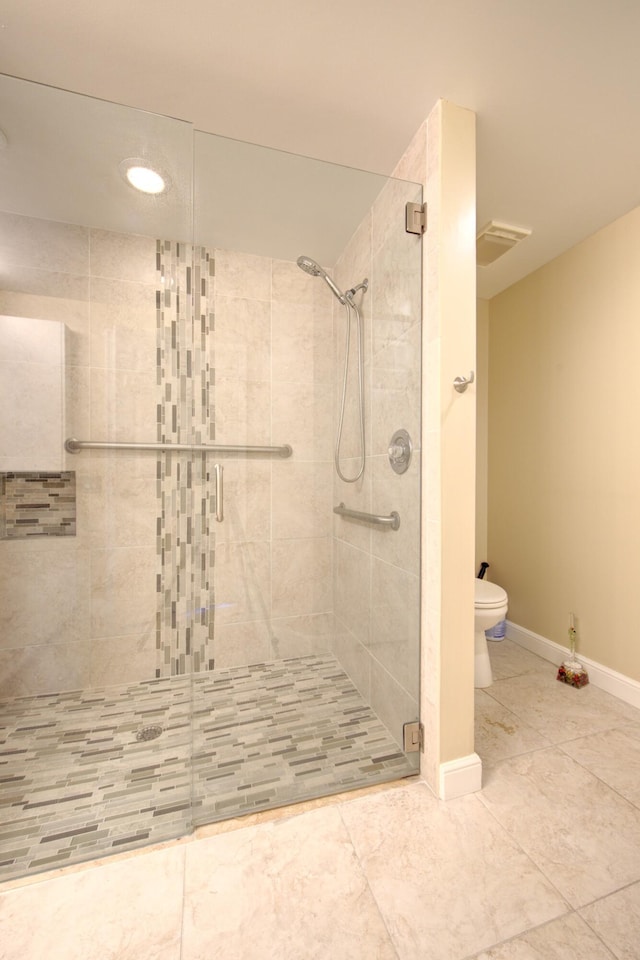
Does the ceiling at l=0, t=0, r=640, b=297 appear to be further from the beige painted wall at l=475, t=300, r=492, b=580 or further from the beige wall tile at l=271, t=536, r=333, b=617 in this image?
the beige wall tile at l=271, t=536, r=333, b=617

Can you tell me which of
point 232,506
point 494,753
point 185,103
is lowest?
point 494,753

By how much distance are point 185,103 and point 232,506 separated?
1377mm

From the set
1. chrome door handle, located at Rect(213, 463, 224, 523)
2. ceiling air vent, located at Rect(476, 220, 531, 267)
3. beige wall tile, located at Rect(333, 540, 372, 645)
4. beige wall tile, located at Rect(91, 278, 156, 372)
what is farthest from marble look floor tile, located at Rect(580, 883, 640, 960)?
ceiling air vent, located at Rect(476, 220, 531, 267)

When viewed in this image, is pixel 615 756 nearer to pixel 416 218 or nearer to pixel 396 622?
pixel 396 622

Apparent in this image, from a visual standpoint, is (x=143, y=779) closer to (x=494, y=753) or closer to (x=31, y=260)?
(x=494, y=753)

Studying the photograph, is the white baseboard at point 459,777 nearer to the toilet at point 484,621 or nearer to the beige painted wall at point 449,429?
the beige painted wall at point 449,429

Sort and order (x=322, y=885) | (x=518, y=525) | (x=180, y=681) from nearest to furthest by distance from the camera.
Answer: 1. (x=322, y=885)
2. (x=180, y=681)
3. (x=518, y=525)

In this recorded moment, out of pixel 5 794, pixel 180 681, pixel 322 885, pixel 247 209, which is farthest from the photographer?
pixel 180 681

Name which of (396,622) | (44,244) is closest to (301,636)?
(396,622)

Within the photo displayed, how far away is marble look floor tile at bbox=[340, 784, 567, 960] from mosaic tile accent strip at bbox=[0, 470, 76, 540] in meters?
1.41

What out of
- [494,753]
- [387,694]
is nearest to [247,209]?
[387,694]

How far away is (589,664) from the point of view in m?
2.13

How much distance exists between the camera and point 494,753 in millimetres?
1544

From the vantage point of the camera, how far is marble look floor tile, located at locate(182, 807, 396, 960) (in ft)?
2.93
